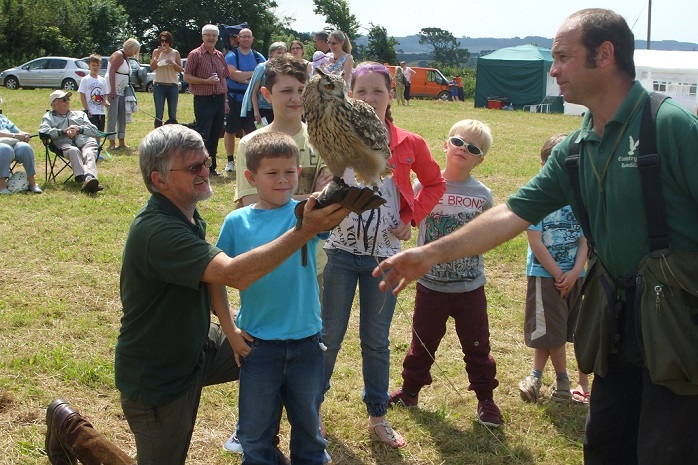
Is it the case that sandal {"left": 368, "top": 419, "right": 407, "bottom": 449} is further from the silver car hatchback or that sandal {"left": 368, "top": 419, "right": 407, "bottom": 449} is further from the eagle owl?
the silver car hatchback

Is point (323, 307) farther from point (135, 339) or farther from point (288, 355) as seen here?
point (135, 339)

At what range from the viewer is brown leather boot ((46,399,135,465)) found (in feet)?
11.2

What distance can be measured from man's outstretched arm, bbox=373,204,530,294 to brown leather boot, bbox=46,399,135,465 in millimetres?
1627

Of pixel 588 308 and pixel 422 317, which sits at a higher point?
pixel 588 308

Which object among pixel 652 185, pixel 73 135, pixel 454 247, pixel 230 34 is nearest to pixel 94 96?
pixel 230 34

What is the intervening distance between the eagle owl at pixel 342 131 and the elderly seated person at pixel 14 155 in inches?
290

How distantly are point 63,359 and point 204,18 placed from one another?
2205 inches

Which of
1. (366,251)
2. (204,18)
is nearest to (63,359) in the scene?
(366,251)

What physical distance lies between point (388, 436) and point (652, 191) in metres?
2.17

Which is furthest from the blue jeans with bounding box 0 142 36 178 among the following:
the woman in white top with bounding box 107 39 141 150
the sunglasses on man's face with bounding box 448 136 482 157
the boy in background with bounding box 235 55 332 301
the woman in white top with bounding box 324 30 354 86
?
the sunglasses on man's face with bounding box 448 136 482 157

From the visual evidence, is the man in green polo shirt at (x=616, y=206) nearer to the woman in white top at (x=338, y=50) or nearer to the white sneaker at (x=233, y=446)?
the white sneaker at (x=233, y=446)

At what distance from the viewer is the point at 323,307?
3904 mm

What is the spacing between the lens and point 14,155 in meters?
9.48

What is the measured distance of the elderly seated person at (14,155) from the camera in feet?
30.4
